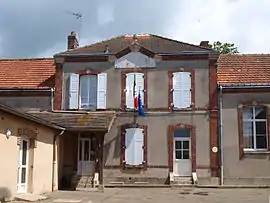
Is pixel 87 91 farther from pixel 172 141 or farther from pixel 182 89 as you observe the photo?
pixel 172 141

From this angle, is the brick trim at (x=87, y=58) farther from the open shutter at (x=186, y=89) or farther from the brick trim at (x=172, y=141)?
the brick trim at (x=172, y=141)

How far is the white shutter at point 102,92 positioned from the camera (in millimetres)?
21859

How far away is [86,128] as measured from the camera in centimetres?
1903

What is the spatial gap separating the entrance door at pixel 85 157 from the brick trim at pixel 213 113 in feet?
18.8

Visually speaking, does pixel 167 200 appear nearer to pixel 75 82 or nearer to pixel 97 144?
pixel 97 144

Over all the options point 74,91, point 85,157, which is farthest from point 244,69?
point 85,157

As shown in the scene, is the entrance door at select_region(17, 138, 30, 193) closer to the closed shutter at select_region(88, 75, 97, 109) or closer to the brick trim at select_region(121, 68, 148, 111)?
the closed shutter at select_region(88, 75, 97, 109)

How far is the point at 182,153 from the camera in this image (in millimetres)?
21375

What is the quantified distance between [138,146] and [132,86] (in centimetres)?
299

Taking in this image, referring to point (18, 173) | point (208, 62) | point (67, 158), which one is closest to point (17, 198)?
point (18, 173)

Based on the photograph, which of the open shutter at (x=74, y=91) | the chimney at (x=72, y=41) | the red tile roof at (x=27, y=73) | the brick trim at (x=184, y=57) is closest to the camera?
the brick trim at (x=184, y=57)

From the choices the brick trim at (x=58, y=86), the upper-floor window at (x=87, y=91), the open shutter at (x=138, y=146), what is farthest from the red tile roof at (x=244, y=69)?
the brick trim at (x=58, y=86)

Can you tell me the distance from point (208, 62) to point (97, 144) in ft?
22.4

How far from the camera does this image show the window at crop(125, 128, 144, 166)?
69.7 ft
